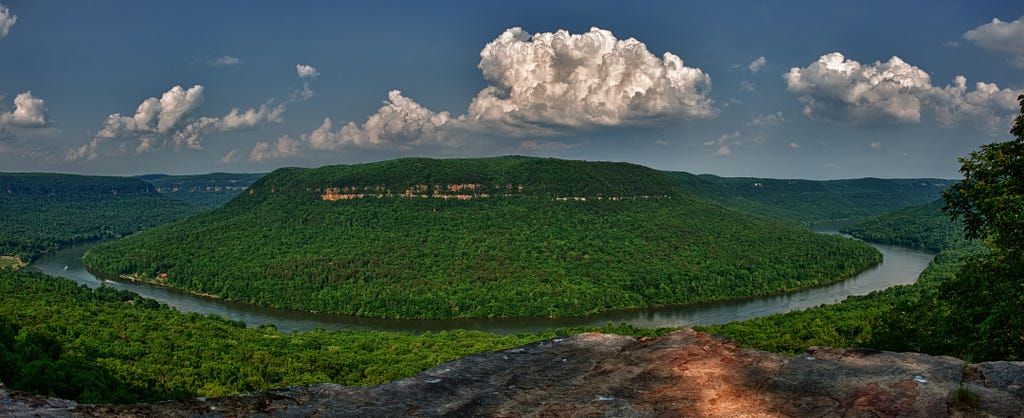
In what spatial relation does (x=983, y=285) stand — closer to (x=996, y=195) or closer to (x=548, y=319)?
(x=996, y=195)

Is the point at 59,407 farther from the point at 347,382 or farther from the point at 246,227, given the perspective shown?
the point at 246,227

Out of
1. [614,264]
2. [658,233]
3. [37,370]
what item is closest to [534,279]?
[614,264]

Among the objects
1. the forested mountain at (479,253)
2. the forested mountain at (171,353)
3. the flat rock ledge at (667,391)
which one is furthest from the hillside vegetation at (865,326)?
the forested mountain at (479,253)

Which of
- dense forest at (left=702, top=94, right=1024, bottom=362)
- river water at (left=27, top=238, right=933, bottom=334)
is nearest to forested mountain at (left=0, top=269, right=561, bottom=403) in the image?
river water at (left=27, top=238, right=933, bottom=334)

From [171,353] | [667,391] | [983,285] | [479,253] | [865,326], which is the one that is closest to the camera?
[667,391]

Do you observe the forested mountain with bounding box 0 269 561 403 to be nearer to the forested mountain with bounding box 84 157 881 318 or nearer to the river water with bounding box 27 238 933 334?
the river water with bounding box 27 238 933 334

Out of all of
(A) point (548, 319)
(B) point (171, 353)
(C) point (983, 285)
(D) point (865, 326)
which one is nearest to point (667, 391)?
(C) point (983, 285)
